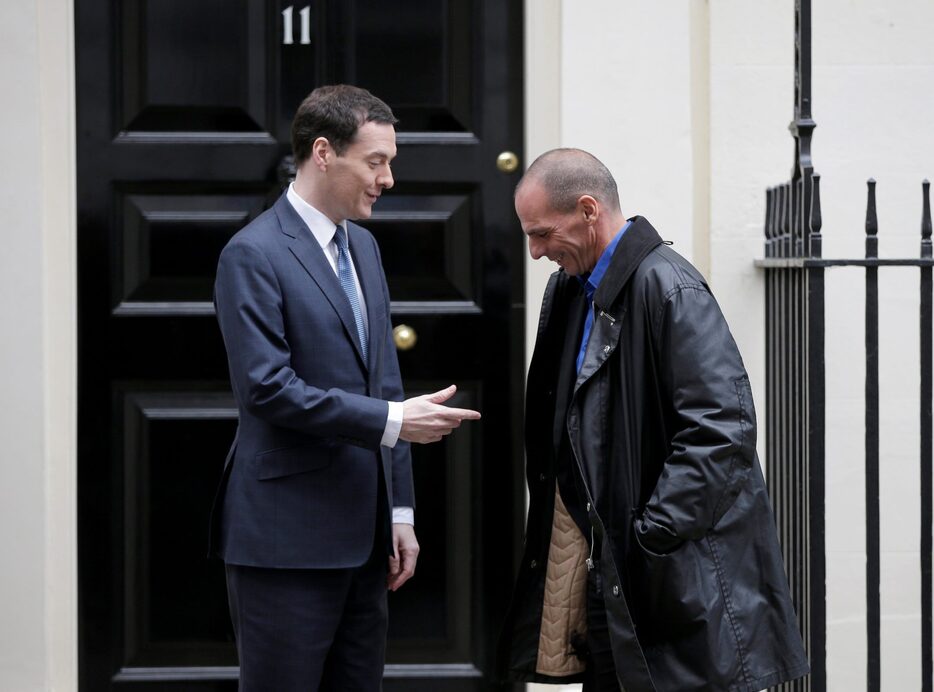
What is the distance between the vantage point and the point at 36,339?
4.09m

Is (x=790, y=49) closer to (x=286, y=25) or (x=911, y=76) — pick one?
(x=911, y=76)

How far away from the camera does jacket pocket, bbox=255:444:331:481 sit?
304 cm

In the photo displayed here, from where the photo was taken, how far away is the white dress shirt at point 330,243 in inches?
118

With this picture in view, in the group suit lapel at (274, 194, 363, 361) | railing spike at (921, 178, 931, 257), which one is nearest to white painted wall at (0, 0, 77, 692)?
suit lapel at (274, 194, 363, 361)

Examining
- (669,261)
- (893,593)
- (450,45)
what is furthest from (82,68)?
(893,593)

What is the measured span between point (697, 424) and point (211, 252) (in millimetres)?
2102

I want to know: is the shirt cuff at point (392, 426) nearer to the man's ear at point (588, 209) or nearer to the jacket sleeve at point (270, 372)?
the jacket sleeve at point (270, 372)

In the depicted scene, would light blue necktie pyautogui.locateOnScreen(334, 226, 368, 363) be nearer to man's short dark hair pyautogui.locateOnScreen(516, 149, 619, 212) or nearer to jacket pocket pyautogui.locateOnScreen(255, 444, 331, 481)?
jacket pocket pyautogui.locateOnScreen(255, 444, 331, 481)

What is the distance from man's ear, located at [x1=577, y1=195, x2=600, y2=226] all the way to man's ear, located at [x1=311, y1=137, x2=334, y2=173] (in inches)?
24.5

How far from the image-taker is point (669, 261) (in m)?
2.86


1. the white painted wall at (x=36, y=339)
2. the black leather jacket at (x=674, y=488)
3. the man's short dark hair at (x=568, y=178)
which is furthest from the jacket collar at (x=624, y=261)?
the white painted wall at (x=36, y=339)

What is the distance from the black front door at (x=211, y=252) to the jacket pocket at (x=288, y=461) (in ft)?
4.18

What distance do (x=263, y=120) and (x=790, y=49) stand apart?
172 cm

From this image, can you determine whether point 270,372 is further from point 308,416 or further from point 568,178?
point 568,178
